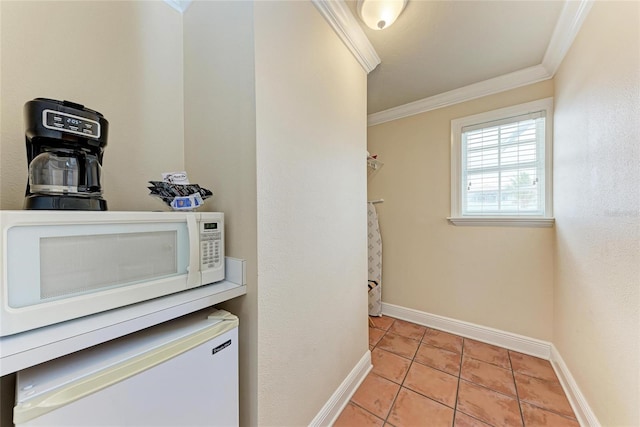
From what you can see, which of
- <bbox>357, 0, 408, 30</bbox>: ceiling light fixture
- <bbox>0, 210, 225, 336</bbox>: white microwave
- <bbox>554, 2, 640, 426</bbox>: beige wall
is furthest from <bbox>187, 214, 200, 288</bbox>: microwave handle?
<bbox>554, 2, 640, 426</bbox>: beige wall

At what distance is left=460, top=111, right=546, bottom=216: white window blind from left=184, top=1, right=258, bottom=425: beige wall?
2.19 metres

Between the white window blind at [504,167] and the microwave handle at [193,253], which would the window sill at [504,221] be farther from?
the microwave handle at [193,253]

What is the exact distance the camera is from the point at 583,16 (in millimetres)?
1338

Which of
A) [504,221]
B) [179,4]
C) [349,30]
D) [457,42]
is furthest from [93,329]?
[504,221]

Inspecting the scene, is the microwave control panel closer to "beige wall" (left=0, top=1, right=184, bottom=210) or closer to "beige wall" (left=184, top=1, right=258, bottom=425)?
"beige wall" (left=184, top=1, right=258, bottom=425)

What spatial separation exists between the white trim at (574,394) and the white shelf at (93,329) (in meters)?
2.06

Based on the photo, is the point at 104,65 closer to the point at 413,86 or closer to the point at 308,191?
the point at 308,191

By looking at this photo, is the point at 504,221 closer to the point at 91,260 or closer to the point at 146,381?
the point at 146,381

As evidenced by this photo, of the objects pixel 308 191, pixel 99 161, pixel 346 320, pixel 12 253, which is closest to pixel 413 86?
pixel 308 191

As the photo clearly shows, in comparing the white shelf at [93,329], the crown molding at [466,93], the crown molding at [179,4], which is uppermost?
the crown molding at [179,4]

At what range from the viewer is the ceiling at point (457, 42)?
4.57 ft

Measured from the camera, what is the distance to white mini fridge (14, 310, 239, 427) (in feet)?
1.74

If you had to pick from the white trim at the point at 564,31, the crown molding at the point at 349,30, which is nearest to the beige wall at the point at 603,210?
the white trim at the point at 564,31

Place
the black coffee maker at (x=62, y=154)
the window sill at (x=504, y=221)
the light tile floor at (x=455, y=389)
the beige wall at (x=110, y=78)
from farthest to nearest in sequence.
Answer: the window sill at (x=504, y=221) → the light tile floor at (x=455, y=389) → the beige wall at (x=110, y=78) → the black coffee maker at (x=62, y=154)
